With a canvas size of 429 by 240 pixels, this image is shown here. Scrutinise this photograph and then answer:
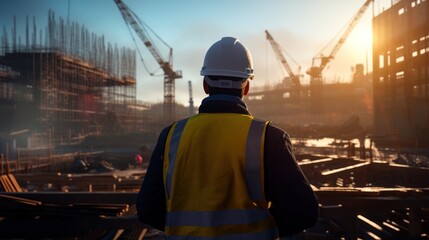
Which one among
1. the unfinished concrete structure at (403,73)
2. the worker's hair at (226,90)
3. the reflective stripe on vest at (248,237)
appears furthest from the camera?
the unfinished concrete structure at (403,73)

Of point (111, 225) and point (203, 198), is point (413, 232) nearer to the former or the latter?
point (111, 225)

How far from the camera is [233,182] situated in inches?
63.2

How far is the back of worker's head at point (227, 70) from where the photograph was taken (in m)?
1.81

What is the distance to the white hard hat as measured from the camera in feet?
5.97

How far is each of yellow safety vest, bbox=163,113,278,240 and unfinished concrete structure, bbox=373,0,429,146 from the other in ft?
90.7

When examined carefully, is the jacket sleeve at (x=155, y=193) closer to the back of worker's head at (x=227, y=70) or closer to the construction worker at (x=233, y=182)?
the construction worker at (x=233, y=182)

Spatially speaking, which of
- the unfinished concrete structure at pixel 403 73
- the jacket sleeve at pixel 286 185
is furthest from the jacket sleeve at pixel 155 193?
the unfinished concrete structure at pixel 403 73

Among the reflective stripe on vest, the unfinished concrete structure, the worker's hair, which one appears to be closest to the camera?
the reflective stripe on vest

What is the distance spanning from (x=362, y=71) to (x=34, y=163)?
328 ft

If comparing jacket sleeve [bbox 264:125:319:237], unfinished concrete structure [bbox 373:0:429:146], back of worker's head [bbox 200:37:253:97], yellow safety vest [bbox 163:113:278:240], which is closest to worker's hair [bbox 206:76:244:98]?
back of worker's head [bbox 200:37:253:97]

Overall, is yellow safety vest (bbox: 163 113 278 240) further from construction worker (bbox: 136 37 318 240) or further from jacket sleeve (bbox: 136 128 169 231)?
jacket sleeve (bbox: 136 128 169 231)

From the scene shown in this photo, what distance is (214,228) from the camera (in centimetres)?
157

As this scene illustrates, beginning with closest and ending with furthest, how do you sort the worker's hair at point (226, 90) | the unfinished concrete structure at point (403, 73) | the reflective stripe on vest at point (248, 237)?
1. the reflective stripe on vest at point (248, 237)
2. the worker's hair at point (226, 90)
3. the unfinished concrete structure at point (403, 73)

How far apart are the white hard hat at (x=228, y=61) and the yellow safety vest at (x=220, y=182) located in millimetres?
271
